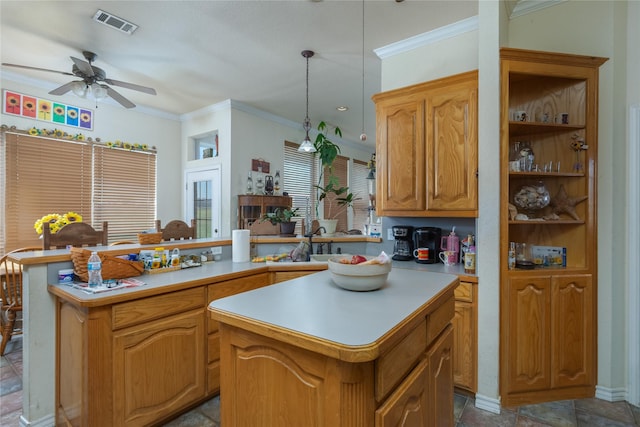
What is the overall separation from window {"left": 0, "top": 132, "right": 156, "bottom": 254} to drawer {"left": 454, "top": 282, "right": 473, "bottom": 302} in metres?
4.60

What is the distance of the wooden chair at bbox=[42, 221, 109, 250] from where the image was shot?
2412 mm

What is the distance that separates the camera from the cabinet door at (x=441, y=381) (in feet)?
4.10

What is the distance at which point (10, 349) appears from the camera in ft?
9.50

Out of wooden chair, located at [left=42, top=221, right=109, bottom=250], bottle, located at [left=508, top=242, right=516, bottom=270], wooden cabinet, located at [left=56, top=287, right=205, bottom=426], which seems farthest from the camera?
wooden chair, located at [left=42, top=221, right=109, bottom=250]

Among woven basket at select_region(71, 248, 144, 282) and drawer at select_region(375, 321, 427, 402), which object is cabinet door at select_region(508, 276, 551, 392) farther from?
woven basket at select_region(71, 248, 144, 282)

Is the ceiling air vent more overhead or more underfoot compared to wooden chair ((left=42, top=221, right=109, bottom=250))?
more overhead

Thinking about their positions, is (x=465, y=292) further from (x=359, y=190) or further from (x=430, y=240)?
(x=359, y=190)

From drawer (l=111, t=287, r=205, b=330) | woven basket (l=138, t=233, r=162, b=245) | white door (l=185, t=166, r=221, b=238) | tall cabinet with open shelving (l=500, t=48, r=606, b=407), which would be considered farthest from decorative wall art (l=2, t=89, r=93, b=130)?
tall cabinet with open shelving (l=500, t=48, r=606, b=407)

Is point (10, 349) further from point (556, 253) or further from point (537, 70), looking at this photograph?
point (537, 70)

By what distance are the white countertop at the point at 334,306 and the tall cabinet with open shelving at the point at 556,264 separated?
3.19 ft

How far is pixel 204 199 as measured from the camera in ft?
16.6

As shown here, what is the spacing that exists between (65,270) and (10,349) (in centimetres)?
193

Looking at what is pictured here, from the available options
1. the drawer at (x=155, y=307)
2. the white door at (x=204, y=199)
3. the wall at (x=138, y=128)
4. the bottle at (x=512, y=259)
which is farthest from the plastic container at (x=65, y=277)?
the wall at (x=138, y=128)

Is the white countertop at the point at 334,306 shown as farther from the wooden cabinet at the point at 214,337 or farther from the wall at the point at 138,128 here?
the wall at the point at 138,128
